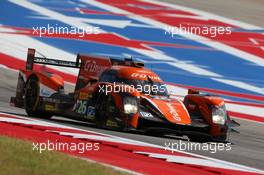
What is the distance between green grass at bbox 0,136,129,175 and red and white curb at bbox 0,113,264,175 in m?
0.58

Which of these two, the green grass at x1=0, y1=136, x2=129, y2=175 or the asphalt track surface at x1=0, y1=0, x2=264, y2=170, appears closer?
A: the green grass at x1=0, y1=136, x2=129, y2=175

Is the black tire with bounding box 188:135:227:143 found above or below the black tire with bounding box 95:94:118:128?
below

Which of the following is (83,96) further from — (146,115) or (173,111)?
(173,111)

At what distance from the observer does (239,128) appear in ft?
60.7

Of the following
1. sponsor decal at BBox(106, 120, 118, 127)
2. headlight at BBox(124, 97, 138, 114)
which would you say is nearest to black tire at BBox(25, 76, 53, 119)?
sponsor decal at BBox(106, 120, 118, 127)

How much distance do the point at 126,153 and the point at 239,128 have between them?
7.77m

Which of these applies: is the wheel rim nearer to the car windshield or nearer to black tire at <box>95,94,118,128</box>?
black tire at <box>95,94,118,128</box>

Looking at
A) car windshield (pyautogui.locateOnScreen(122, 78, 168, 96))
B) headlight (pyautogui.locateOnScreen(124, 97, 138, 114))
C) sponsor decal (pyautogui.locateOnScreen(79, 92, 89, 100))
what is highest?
car windshield (pyautogui.locateOnScreen(122, 78, 168, 96))

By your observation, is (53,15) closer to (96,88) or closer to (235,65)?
(235,65)

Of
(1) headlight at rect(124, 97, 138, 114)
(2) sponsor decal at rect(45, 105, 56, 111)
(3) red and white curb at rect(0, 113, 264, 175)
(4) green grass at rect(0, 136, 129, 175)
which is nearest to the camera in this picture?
(4) green grass at rect(0, 136, 129, 175)

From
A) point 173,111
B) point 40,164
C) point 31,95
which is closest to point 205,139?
point 173,111

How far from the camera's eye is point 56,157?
9.64 metres

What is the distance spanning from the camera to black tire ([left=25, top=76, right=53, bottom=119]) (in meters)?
16.1

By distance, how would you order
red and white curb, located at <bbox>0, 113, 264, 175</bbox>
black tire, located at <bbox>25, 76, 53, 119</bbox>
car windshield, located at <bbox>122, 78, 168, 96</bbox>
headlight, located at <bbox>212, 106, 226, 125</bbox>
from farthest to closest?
black tire, located at <bbox>25, 76, 53, 119</bbox> → car windshield, located at <bbox>122, 78, 168, 96</bbox> → headlight, located at <bbox>212, 106, 226, 125</bbox> → red and white curb, located at <bbox>0, 113, 264, 175</bbox>
